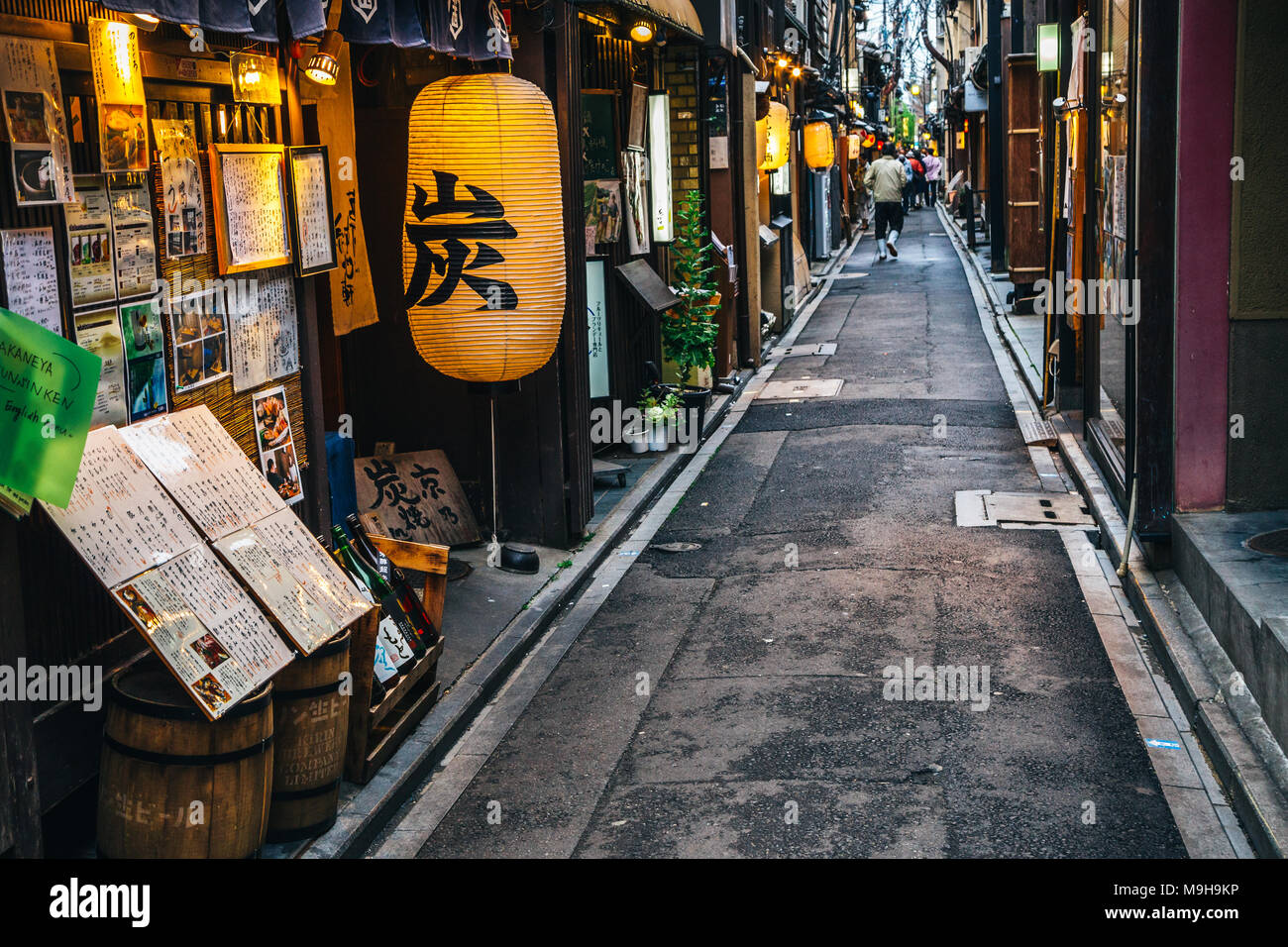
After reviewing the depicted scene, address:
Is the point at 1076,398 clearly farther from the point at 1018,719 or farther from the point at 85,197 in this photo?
the point at 85,197

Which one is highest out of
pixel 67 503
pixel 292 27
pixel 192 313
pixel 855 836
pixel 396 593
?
pixel 292 27

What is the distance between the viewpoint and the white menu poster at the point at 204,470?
5945 millimetres

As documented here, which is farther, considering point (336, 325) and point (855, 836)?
point (336, 325)

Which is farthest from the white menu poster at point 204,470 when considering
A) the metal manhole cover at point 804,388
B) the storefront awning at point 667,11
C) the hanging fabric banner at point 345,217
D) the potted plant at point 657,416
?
the metal manhole cover at point 804,388

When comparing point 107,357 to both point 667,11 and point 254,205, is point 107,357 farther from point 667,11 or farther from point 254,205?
point 667,11

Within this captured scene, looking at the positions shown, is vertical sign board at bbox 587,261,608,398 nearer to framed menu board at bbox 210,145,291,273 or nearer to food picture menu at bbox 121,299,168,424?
framed menu board at bbox 210,145,291,273

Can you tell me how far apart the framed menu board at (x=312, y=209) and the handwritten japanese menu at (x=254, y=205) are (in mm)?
139

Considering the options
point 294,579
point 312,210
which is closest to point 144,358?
point 294,579

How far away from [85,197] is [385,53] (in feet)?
18.2

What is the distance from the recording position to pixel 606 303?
14.7 meters

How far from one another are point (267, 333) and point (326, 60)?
1583mm

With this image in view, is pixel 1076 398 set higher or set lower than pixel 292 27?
lower
